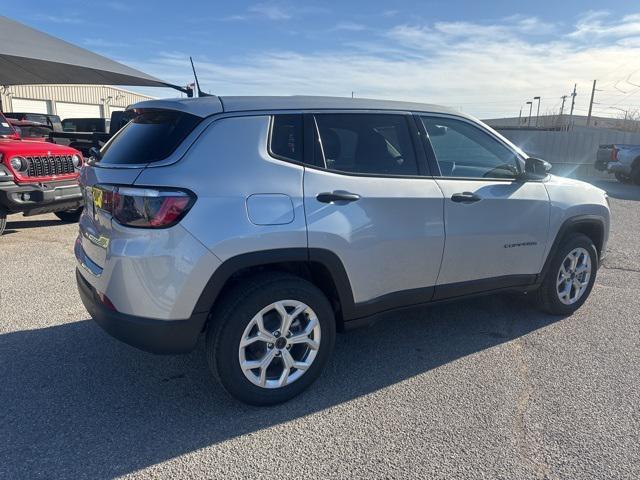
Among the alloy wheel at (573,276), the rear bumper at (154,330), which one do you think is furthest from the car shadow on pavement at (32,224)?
the alloy wheel at (573,276)

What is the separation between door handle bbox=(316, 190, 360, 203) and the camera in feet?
9.54

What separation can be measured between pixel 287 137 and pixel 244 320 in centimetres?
112

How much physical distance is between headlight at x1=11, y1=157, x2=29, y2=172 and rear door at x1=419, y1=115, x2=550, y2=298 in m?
5.46

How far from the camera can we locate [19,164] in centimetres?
638

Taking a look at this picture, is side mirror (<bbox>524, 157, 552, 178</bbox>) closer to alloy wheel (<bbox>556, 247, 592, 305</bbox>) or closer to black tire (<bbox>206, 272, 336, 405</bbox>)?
alloy wheel (<bbox>556, 247, 592, 305</bbox>)

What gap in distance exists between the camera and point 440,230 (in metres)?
3.39

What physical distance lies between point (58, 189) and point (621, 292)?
7.07 m

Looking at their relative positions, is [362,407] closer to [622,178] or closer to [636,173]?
[636,173]

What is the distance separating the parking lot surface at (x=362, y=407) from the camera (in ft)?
8.14

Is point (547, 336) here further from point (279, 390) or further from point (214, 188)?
point (214, 188)

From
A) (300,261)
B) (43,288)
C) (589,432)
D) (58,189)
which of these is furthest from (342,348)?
(58,189)

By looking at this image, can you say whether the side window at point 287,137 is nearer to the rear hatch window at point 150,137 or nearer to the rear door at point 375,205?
the rear door at point 375,205

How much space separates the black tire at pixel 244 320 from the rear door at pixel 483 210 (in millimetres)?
1158

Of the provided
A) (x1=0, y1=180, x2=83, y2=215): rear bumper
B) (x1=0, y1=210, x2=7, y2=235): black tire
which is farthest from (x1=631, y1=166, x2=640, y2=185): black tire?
(x1=0, y1=210, x2=7, y2=235): black tire
